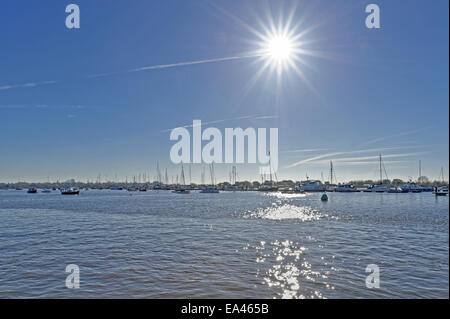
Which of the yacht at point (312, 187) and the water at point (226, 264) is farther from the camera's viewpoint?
the yacht at point (312, 187)

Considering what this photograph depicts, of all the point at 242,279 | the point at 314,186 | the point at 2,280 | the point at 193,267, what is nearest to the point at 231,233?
the point at 193,267

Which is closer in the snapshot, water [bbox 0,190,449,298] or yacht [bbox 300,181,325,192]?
water [bbox 0,190,449,298]

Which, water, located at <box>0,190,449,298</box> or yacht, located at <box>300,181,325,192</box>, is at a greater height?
water, located at <box>0,190,449,298</box>

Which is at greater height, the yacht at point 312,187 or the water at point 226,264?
the water at point 226,264

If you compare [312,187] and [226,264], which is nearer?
[226,264]

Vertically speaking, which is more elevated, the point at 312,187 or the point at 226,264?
the point at 226,264

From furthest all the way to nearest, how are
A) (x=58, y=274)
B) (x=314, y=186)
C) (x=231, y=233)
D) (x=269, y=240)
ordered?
(x=314, y=186) → (x=231, y=233) → (x=269, y=240) → (x=58, y=274)

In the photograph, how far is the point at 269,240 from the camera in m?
22.2
